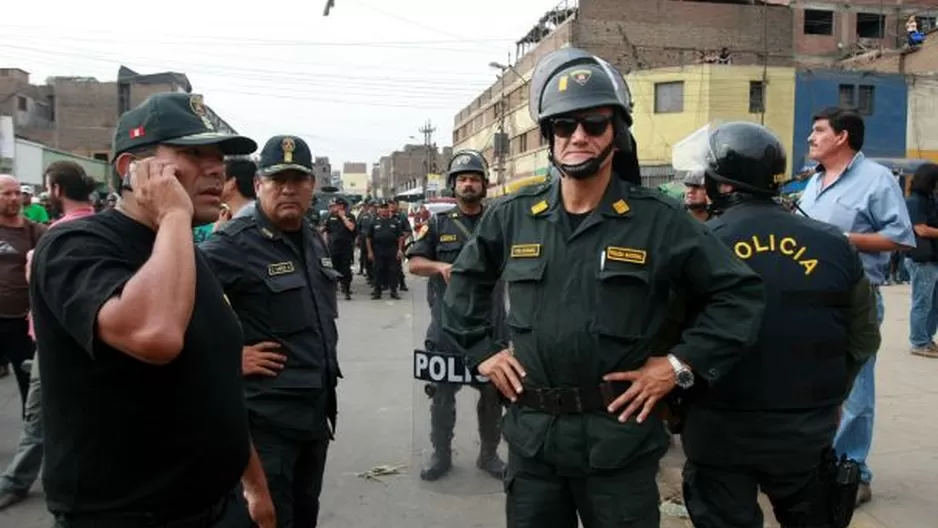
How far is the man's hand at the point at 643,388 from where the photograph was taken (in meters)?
2.14

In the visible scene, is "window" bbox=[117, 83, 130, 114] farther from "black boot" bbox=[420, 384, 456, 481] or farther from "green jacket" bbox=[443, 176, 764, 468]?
"green jacket" bbox=[443, 176, 764, 468]

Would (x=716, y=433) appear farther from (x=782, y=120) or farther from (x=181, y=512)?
(x=782, y=120)

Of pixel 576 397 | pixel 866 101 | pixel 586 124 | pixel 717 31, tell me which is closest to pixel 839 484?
pixel 576 397

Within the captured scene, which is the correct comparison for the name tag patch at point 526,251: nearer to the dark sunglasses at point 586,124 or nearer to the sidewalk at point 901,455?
the dark sunglasses at point 586,124

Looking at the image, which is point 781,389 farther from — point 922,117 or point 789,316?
point 922,117

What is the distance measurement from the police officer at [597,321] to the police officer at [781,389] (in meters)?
0.35

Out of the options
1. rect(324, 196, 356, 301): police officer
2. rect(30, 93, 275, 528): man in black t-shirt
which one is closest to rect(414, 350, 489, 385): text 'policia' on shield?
rect(30, 93, 275, 528): man in black t-shirt

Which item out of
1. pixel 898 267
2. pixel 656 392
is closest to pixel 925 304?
pixel 656 392

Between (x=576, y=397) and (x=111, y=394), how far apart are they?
1.24m

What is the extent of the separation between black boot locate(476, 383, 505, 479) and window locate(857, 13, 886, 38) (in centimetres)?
5374

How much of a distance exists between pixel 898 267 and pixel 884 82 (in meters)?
20.9

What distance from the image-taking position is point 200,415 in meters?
1.82

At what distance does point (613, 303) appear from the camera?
7.16ft

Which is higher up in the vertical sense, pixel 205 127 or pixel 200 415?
pixel 205 127
